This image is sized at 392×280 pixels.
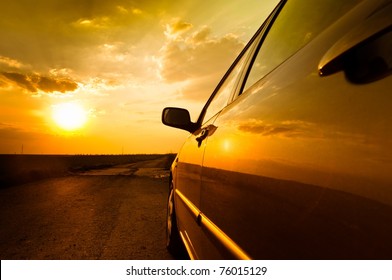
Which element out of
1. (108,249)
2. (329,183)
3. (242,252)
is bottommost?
(108,249)

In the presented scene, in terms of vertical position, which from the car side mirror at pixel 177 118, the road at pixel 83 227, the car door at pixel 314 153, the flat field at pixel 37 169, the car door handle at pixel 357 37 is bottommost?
the road at pixel 83 227

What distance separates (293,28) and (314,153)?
83cm

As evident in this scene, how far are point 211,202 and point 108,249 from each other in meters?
2.72

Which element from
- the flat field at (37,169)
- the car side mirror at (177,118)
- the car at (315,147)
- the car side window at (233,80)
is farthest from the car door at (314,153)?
the flat field at (37,169)

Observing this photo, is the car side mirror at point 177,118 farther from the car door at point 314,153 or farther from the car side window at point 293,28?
the car door at point 314,153

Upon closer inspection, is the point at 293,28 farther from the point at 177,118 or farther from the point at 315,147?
the point at 177,118

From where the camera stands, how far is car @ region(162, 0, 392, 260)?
2.33 ft

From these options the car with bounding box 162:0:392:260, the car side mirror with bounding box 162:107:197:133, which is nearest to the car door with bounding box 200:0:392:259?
the car with bounding box 162:0:392:260

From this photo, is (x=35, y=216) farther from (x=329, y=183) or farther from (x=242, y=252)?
(x=329, y=183)

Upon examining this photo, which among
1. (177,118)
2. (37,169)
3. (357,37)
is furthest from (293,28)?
(37,169)

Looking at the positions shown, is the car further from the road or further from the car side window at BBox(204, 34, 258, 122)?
the road

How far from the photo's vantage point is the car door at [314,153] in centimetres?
71
